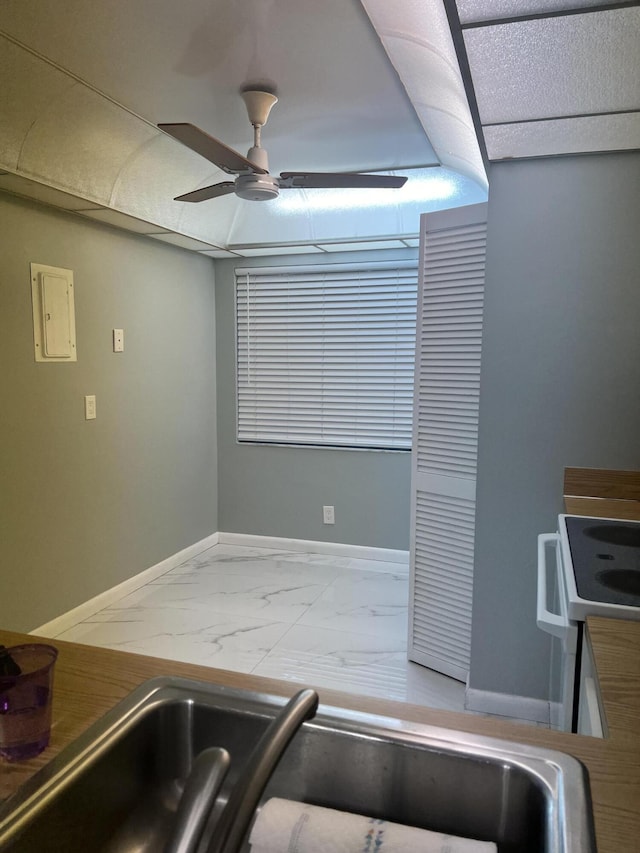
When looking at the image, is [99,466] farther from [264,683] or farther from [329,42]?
[264,683]

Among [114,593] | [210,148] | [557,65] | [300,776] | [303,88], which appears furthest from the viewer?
[114,593]

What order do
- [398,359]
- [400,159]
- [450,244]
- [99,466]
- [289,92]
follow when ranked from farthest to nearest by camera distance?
[398,359] < [99,466] < [400,159] < [450,244] < [289,92]

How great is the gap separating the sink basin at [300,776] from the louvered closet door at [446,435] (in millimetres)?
1859

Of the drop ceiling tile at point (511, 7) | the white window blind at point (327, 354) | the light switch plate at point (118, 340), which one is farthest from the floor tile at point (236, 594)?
the drop ceiling tile at point (511, 7)

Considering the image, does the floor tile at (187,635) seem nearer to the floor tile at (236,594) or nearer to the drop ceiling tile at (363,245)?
the floor tile at (236,594)

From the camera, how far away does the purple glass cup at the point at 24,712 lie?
2.25 ft

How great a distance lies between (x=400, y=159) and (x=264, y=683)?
282cm

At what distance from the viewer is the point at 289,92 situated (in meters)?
2.29

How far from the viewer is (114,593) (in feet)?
11.0

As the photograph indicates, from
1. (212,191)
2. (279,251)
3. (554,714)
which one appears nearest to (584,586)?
(554,714)

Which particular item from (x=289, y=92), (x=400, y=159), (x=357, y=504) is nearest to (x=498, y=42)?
(x=289, y=92)

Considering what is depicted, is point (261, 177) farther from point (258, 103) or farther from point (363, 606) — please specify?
point (363, 606)

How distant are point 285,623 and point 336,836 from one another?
2.53m

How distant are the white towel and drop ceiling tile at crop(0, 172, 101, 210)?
2.44 m
